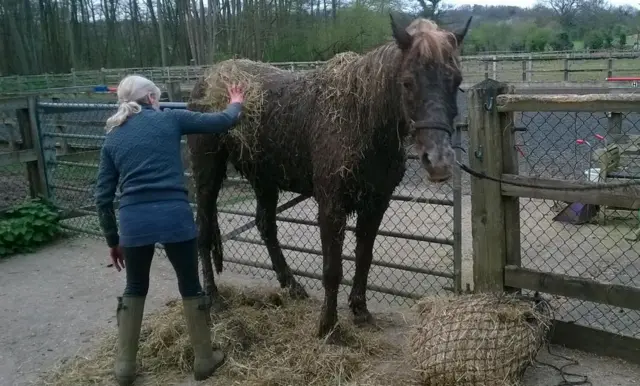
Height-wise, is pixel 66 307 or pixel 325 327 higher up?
pixel 325 327

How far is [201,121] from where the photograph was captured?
335 centimetres

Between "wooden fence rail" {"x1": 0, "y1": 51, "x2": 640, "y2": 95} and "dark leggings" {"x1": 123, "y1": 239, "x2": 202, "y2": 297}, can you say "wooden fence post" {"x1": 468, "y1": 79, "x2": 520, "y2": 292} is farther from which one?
"wooden fence rail" {"x1": 0, "y1": 51, "x2": 640, "y2": 95}

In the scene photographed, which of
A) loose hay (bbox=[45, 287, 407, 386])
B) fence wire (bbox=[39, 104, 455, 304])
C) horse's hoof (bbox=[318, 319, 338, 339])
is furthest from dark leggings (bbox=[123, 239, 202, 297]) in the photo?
fence wire (bbox=[39, 104, 455, 304])

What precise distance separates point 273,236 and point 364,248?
110 cm

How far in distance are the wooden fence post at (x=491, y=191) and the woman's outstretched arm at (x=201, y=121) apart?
145 centimetres

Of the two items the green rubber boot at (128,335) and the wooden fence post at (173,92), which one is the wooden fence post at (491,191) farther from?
the wooden fence post at (173,92)

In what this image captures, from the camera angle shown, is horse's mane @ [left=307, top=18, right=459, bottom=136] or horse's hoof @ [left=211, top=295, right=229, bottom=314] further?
horse's hoof @ [left=211, top=295, right=229, bottom=314]

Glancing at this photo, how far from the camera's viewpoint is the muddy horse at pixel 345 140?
9.30ft

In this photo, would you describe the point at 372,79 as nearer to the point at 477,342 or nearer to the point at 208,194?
the point at 477,342

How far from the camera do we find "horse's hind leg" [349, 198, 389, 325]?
3.67 m

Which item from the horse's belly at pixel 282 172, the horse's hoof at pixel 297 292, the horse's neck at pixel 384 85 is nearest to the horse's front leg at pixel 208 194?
the horse's belly at pixel 282 172

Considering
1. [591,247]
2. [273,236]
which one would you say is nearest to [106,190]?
[273,236]

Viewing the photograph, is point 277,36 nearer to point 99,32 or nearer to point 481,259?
point 99,32

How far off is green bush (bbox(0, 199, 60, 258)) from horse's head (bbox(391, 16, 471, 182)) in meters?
5.07
